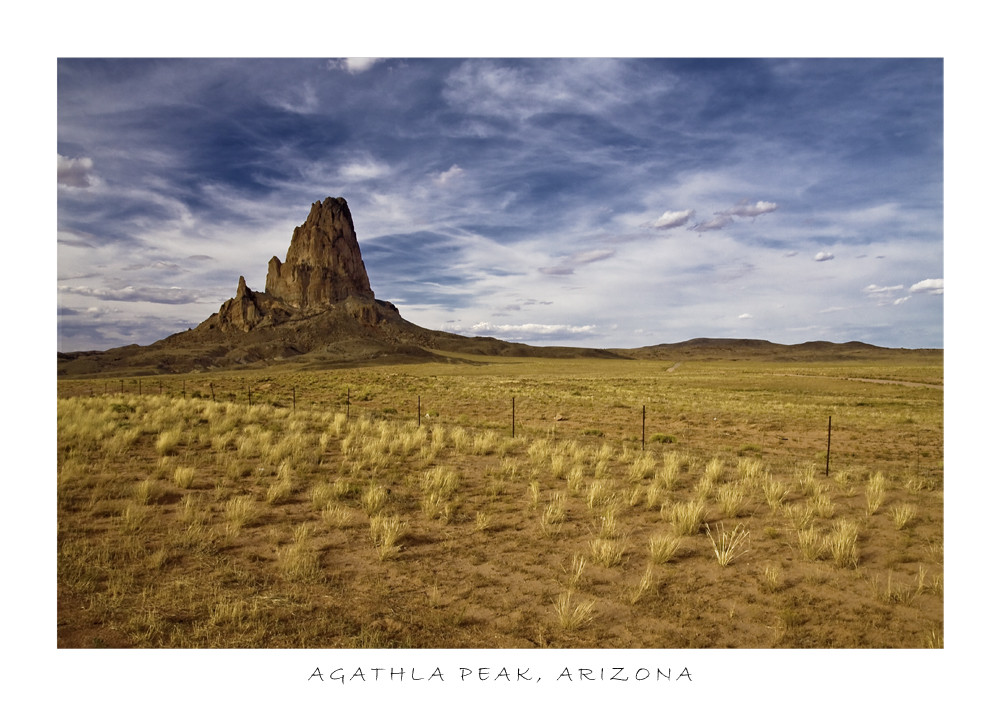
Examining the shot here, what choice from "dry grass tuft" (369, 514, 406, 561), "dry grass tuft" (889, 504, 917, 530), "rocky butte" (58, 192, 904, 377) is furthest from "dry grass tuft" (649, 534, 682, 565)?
"rocky butte" (58, 192, 904, 377)

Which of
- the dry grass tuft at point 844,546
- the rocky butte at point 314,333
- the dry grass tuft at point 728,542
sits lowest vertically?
the dry grass tuft at point 728,542

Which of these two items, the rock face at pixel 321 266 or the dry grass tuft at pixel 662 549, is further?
the rock face at pixel 321 266

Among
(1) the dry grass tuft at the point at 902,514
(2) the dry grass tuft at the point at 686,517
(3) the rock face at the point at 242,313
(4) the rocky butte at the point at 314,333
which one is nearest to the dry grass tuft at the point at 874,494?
(1) the dry grass tuft at the point at 902,514

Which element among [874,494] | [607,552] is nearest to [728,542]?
[607,552]

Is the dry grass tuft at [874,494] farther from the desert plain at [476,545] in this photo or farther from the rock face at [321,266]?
the rock face at [321,266]

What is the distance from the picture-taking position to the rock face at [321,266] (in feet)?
546

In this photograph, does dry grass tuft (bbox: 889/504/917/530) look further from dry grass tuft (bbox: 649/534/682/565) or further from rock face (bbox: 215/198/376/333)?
rock face (bbox: 215/198/376/333)

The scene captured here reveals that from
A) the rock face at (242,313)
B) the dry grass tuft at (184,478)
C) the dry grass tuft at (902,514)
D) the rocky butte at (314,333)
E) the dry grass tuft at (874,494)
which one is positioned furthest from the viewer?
the rock face at (242,313)

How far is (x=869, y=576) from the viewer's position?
5250mm

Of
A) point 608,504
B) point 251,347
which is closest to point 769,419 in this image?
point 608,504

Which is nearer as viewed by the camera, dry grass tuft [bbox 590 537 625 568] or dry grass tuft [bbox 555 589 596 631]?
dry grass tuft [bbox 555 589 596 631]

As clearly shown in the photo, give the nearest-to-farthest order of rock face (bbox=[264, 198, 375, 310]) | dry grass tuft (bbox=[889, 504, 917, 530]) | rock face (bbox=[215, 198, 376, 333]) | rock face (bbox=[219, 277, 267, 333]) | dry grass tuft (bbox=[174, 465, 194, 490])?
dry grass tuft (bbox=[889, 504, 917, 530]) < dry grass tuft (bbox=[174, 465, 194, 490]) < rock face (bbox=[219, 277, 267, 333]) < rock face (bbox=[215, 198, 376, 333]) < rock face (bbox=[264, 198, 375, 310])

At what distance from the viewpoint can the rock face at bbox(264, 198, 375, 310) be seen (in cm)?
16638
